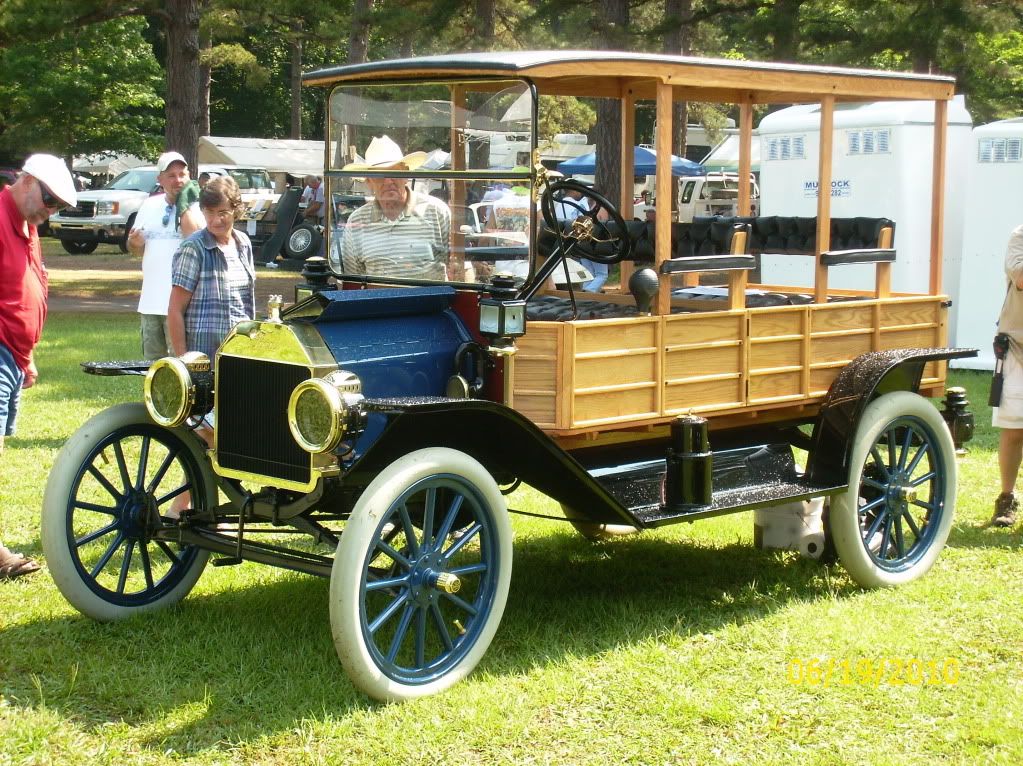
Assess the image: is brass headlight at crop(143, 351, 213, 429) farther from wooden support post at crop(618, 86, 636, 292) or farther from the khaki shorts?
the khaki shorts

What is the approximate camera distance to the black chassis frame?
14.6 ft

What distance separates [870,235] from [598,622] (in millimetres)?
2366

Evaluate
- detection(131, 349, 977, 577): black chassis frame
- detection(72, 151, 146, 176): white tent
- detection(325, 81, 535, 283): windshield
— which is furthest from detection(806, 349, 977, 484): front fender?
detection(72, 151, 146, 176): white tent

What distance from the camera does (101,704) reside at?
166 inches

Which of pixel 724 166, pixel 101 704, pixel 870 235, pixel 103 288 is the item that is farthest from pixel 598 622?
pixel 724 166

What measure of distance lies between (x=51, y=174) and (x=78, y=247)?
23491mm

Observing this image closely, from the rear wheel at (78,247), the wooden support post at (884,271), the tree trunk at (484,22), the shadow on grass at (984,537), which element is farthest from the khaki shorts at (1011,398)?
the rear wheel at (78,247)

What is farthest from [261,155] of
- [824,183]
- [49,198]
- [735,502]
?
[735,502]

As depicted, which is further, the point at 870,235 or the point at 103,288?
the point at 103,288

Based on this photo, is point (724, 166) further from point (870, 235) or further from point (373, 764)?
point (373, 764)

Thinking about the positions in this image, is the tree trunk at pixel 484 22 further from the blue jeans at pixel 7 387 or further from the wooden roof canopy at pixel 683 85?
the blue jeans at pixel 7 387

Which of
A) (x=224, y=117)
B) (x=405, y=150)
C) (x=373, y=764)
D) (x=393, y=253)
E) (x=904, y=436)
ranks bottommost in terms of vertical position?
(x=373, y=764)

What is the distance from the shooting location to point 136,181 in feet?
94.9
